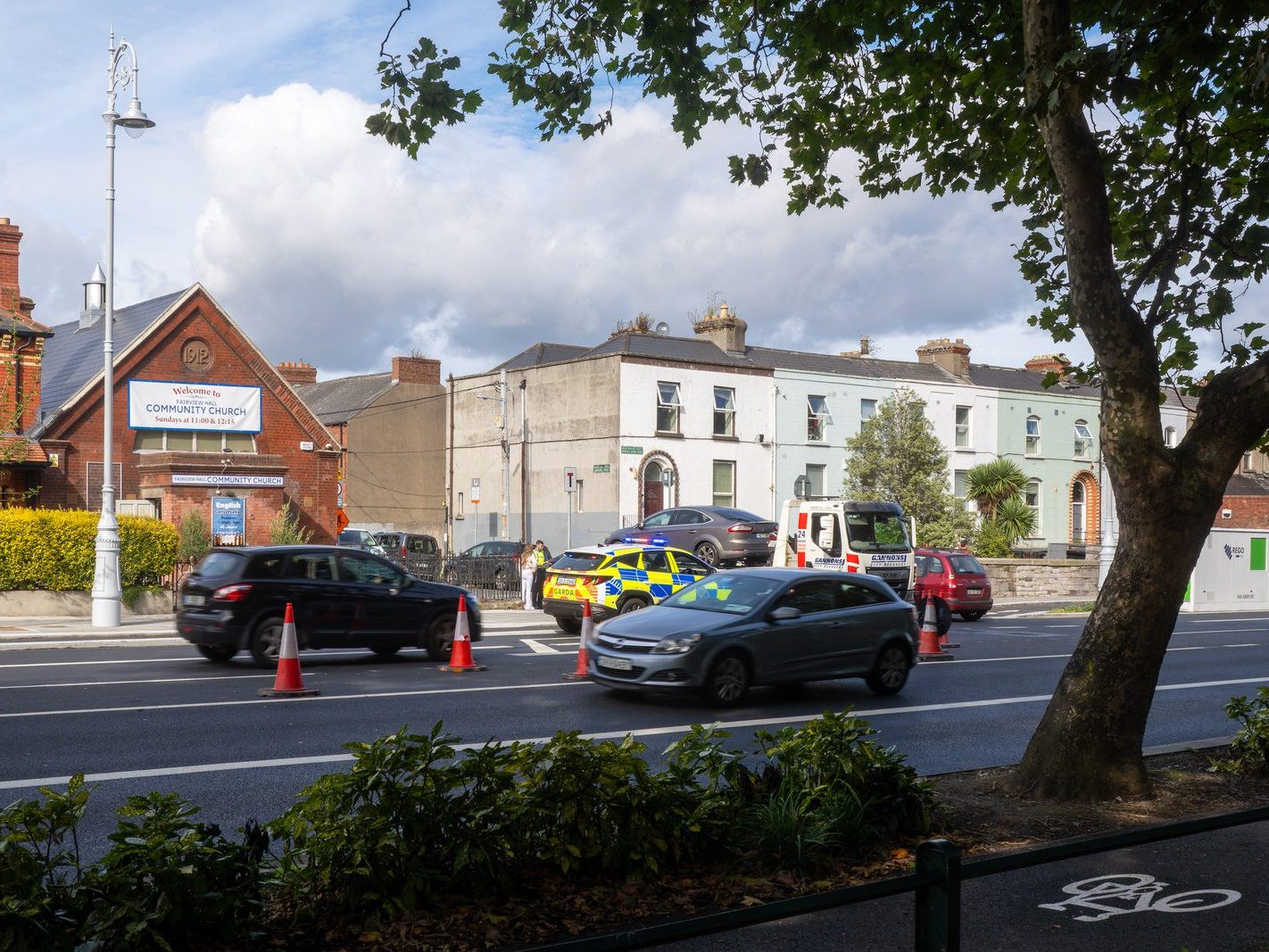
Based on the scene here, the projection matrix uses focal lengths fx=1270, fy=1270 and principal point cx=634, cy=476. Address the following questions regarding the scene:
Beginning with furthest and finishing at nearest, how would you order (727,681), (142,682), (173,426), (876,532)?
(173,426), (876,532), (142,682), (727,681)

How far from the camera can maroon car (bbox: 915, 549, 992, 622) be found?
2880 cm

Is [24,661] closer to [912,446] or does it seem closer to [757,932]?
[757,932]

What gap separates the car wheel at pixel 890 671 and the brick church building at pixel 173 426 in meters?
24.5

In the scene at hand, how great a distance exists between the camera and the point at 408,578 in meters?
17.8

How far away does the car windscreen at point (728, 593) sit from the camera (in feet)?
46.4

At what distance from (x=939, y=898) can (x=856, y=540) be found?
24.8 meters

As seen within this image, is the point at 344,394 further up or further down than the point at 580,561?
further up

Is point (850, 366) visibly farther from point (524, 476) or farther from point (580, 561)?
point (580, 561)

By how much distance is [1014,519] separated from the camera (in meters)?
47.3

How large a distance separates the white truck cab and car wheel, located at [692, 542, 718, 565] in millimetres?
3289

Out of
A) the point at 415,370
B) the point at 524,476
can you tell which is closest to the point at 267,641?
the point at 524,476

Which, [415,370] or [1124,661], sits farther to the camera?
[415,370]

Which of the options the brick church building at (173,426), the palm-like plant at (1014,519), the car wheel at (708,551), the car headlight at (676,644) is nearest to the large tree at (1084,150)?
the car headlight at (676,644)

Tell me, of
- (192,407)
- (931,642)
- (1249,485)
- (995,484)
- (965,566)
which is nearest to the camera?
(931,642)
